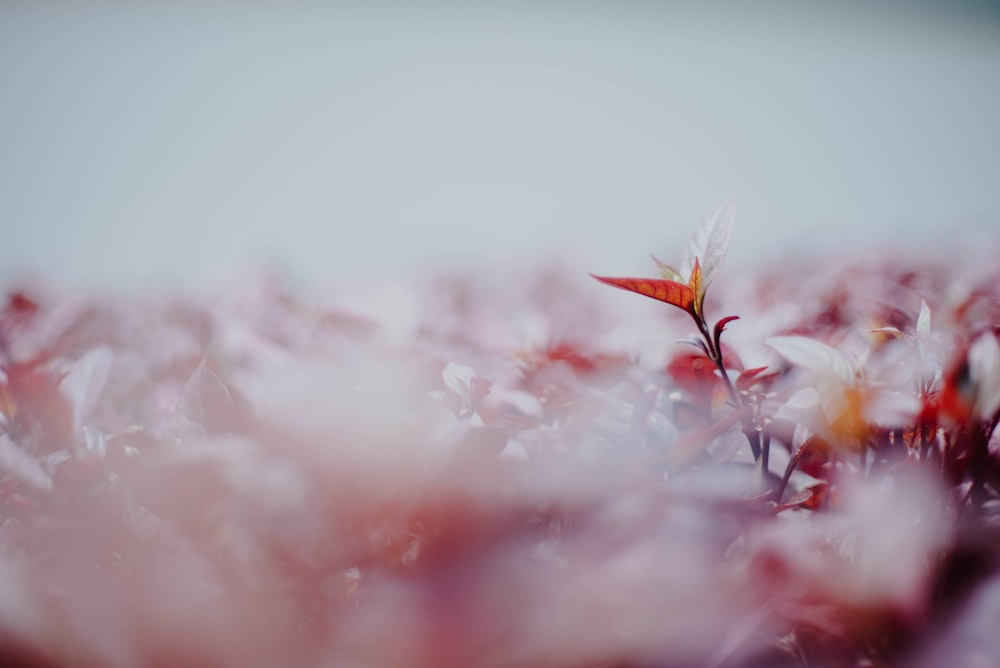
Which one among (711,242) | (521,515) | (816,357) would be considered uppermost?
(711,242)

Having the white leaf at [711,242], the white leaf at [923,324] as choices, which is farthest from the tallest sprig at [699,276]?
the white leaf at [923,324]

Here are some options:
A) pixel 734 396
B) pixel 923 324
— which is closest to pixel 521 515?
pixel 734 396

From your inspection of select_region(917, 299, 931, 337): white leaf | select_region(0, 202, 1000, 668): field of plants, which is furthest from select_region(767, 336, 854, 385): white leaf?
select_region(917, 299, 931, 337): white leaf

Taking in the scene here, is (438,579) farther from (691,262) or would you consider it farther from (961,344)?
(961,344)

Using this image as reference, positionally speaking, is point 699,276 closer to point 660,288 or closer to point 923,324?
point 660,288

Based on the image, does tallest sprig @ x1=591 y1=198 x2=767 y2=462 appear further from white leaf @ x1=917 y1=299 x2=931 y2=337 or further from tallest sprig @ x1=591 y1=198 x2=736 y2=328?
white leaf @ x1=917 y1=299 x2=931 y2=337

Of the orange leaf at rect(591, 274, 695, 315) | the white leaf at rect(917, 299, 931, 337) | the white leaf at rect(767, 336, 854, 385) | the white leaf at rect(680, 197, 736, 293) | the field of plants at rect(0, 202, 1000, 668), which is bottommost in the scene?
the field of plants at rect(0, 202, 1000, 668)

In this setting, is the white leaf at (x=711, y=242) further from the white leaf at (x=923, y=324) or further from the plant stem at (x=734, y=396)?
the white leaf at (x=923, y=324)
